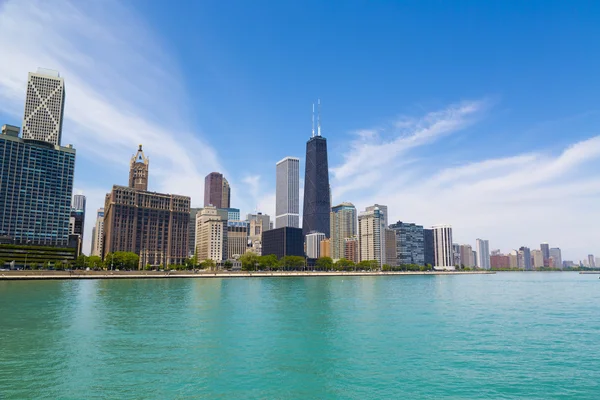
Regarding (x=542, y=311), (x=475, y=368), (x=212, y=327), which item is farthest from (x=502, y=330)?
(x=212, y=327)

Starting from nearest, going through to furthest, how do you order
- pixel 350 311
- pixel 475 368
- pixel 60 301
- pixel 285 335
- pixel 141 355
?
pixel 475 368 < pixel 141 355 < pixel 285 335 < pixel 350 311 < pixel 60 301

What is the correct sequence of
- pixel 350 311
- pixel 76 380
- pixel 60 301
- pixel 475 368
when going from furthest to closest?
pixel 60 301, pixel 350 311, pixel 475 368, pixel 76 380

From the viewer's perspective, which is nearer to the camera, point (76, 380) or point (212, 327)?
point (76, 380)

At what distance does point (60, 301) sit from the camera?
78625 millimetres

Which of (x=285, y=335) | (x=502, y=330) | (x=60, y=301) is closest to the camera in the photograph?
(x=285, y=335)

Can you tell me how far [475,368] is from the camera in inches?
1276

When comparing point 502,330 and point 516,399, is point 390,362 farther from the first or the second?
A: point 502,330

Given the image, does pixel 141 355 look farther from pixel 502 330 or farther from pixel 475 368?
pixel 502 330

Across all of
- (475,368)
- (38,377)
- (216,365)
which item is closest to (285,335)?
(216,365)

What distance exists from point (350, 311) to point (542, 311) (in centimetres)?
3200

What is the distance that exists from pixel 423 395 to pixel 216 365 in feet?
51.6

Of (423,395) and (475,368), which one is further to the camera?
(475,368)

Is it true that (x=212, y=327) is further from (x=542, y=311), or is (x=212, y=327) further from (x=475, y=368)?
(x=542, y=311)

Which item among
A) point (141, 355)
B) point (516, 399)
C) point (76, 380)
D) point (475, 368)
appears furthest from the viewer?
point (141, 355)
